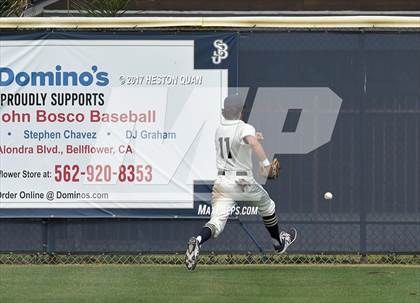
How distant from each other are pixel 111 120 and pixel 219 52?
151 cm

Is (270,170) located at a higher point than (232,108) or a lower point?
lower

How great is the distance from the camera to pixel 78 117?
14.7 meters

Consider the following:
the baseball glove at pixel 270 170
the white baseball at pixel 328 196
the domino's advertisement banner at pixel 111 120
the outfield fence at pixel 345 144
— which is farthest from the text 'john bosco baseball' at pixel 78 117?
the white baseball at pixel 328 196

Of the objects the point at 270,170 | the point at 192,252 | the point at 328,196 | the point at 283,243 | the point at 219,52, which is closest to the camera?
the point at 192,252

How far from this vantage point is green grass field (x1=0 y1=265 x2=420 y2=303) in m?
11.4

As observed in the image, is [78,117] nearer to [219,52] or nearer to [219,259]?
[219,52]

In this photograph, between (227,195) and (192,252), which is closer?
(192,252)

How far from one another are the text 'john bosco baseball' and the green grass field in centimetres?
172

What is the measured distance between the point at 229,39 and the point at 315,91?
3.88 feet

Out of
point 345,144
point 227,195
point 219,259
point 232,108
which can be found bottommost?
point 219,259

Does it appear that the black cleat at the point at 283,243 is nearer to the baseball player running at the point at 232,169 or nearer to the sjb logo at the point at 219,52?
the baseball player running at the point at 232,169

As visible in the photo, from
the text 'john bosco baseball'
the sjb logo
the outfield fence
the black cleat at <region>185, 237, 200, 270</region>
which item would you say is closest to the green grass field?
the black cleat at <region>185, 237, 200, 270</region>

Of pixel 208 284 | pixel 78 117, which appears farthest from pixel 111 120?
pixel 208 284

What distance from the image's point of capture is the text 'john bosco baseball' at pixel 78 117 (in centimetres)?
1466
